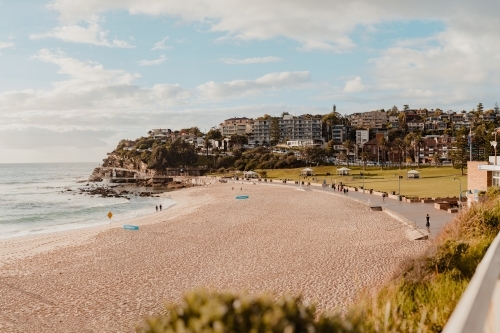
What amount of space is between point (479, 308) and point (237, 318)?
167 centimetres

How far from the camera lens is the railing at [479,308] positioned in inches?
99.4

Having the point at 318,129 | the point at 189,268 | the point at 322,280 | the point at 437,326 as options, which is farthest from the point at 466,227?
the point at 318,129

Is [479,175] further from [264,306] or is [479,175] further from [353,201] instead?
[264,306]

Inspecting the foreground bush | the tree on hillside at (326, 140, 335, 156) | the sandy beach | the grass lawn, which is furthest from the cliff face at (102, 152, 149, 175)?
the foreground bush

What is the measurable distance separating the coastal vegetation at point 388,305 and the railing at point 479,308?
2.14 feet

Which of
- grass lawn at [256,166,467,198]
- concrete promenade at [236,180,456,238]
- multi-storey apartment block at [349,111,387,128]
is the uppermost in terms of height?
multi-storey apartment block at [349,111,387,128]

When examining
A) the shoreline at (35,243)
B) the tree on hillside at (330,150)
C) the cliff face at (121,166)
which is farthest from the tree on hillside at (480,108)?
the shoreline at (35,243)

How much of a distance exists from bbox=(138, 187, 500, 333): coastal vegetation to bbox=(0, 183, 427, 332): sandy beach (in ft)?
7.04

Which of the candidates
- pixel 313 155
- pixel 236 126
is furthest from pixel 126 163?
pixel 313 155

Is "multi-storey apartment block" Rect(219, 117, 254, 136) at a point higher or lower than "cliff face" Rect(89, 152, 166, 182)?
higher

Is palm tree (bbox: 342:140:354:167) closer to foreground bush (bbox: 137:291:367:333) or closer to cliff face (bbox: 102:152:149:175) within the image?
cliff face (bbox: 102:152:149:175)

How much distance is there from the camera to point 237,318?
3006 mm

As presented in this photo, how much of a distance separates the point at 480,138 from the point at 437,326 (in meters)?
90.0

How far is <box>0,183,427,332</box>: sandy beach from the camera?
16172mm
